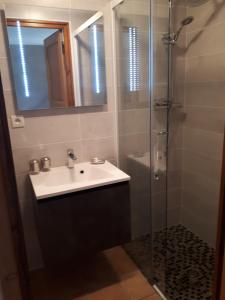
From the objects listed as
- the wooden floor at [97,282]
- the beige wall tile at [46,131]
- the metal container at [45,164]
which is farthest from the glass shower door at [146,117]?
the metal container at [45,164]

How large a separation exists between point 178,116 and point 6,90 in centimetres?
151

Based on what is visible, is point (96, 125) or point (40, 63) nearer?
point (40, 63)

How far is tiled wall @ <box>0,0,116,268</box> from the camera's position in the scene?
1.74 m

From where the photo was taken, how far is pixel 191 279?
1.87 meters

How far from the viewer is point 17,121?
180 cm

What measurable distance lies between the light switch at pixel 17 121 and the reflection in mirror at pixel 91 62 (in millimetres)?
446

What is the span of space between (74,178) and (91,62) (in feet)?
3.06

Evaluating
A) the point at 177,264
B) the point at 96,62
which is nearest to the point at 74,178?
Result: the point at 96,62

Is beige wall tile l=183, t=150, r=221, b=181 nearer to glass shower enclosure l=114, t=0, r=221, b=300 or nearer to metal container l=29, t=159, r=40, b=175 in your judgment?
glass shower enclosure l=114, t=0, r=221, b=300

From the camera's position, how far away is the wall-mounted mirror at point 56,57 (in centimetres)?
168

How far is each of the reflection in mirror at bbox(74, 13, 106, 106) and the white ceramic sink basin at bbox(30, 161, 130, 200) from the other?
530mm

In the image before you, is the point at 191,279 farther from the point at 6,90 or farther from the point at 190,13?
the point at 190,13

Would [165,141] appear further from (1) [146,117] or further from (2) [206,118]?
(2) [206,118]

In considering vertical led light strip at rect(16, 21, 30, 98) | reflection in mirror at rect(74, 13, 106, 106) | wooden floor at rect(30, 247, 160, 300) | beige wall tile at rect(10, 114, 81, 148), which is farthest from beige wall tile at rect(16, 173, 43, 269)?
reflection in mirror at rect(74, 13, 106, 106)
